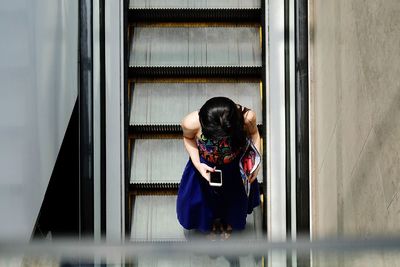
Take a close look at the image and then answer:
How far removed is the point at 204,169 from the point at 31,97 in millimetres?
1580

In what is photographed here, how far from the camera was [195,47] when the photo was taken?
21.9ft

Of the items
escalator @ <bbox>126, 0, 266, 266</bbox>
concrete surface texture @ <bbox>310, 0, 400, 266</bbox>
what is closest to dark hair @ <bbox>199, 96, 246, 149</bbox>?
concrete surface texture @ <bbox>310, 0, 400, 266</bbox>

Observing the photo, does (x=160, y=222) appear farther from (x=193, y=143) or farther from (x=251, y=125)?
(x=251, y=125)

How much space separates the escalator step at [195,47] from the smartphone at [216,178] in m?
1.26

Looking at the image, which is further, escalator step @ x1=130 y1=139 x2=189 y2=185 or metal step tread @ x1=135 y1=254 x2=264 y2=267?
escalator step @ x1=130 y1=139 x2=189 y2=185

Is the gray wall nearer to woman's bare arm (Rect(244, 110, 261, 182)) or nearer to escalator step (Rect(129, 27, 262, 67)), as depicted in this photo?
escalator step (Rect(129, 27, 262, 67))

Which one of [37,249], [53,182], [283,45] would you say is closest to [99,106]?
[53,182]

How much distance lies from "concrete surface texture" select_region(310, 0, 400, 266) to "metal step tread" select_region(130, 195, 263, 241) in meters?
0.72

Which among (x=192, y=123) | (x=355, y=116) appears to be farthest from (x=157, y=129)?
(x=355, y=116)

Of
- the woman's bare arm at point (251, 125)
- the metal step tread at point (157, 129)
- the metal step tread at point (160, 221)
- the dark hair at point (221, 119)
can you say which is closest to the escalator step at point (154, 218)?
the metal step tread at point (160, 221)

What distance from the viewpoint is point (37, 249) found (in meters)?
1.56

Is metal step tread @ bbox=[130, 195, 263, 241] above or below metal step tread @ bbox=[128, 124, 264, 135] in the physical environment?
below

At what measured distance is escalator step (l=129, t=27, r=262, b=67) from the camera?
657 centimetres

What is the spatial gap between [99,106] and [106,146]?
308mm
